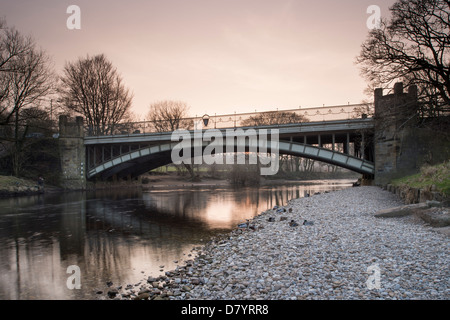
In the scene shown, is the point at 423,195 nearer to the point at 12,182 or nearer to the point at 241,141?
the point at 241,141

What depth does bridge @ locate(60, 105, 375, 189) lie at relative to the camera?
78.4ft

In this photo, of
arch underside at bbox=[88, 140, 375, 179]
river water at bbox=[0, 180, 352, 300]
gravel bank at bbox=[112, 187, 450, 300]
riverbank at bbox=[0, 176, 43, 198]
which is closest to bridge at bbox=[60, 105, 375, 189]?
arch underside at bbox=[88, 140, 375, 179]

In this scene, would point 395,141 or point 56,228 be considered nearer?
point 56,228

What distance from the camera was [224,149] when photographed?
33.0m

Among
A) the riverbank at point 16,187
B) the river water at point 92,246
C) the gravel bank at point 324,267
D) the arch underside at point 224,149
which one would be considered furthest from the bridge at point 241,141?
the gravel bank at point 324,267

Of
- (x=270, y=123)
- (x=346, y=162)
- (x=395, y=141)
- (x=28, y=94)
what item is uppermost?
(x=28, y=94)

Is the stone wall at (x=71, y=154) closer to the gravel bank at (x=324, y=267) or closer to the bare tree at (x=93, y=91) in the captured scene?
the bare tree at (x=93, y=91)

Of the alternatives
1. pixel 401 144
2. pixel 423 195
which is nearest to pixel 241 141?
pixel 401 144

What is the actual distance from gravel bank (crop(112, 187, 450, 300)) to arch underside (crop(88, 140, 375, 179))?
1655 cm

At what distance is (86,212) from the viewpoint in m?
17.5

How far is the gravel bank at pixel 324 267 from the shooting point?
4.33 m

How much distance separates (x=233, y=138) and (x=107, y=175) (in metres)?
18.9

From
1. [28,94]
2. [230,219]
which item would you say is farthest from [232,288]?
[28,94]

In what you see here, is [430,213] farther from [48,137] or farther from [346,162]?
[48,137]
